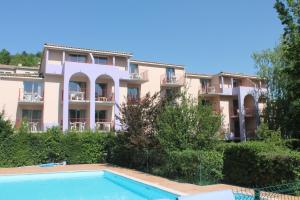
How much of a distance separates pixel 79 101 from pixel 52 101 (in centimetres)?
266

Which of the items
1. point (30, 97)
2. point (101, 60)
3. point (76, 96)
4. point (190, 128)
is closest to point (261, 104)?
point (101, 60)

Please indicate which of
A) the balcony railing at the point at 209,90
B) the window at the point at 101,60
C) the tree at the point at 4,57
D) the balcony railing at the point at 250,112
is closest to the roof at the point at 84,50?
the window at the point at 101,60

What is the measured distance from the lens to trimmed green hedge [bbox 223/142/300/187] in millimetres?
12811

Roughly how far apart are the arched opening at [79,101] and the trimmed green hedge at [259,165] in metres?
20.6

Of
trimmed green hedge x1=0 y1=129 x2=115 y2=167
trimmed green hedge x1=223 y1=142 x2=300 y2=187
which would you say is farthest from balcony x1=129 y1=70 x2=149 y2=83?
trimmed green hedge x1=223 y1=142 x2=300 y2=187

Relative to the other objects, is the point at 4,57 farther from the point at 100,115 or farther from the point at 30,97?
the point at 100,115

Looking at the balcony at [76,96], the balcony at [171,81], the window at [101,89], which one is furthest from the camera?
the balcony at [171,81]

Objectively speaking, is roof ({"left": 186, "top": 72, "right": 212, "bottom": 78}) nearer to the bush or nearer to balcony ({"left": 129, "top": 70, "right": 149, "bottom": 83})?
balcony ({"left": 129, "top": 70, "right": 149, "bottom": 83})

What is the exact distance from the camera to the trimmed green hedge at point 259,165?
1281cm

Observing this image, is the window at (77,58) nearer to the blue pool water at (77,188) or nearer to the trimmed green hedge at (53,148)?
the trimmed green hedge at (53,148)

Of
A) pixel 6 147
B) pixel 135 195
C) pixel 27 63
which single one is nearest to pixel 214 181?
pixel 135 195

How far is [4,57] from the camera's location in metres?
68.3

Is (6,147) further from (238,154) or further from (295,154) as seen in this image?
(295,154)

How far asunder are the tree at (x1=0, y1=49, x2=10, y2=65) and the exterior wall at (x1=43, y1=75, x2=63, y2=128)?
37710 mm
